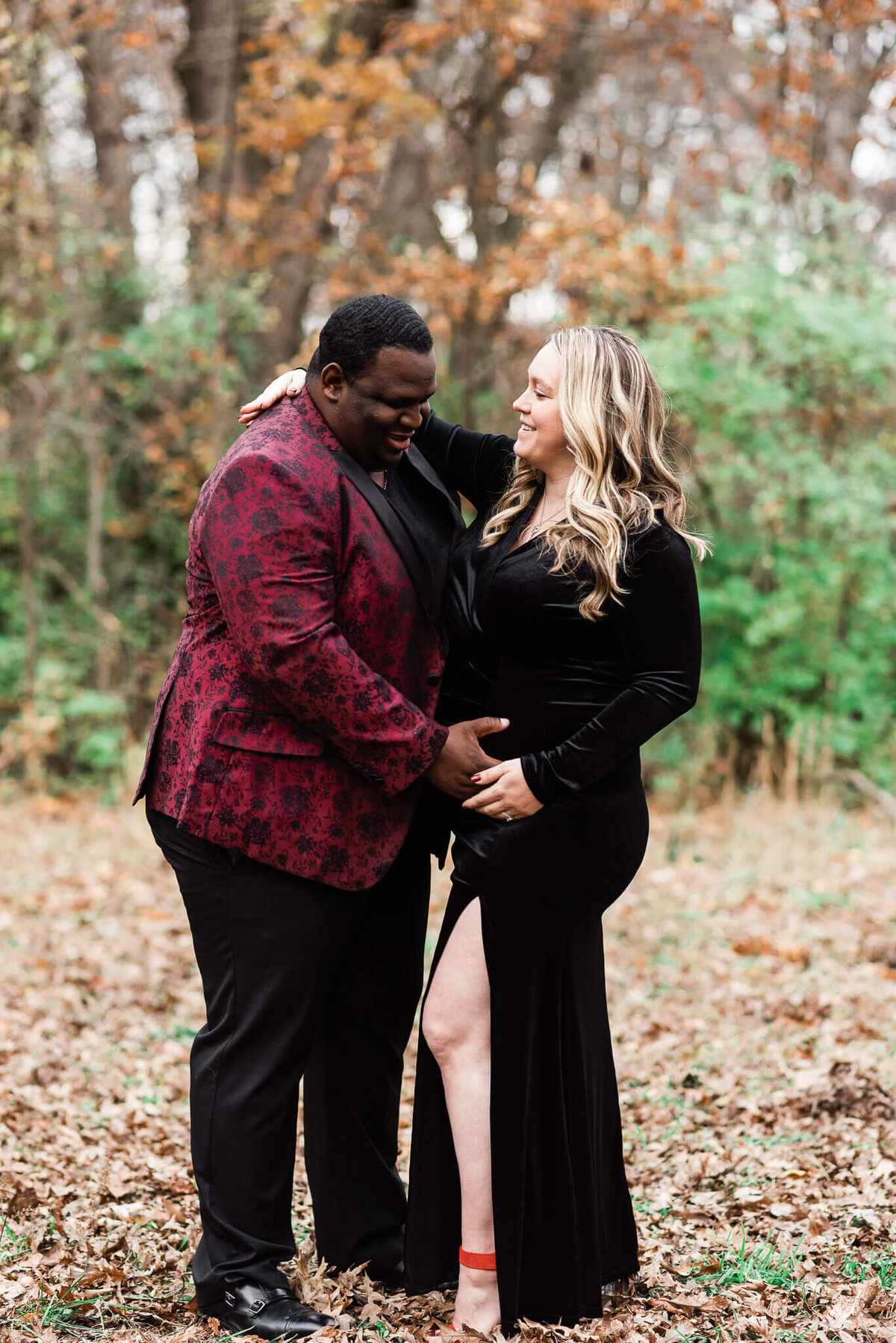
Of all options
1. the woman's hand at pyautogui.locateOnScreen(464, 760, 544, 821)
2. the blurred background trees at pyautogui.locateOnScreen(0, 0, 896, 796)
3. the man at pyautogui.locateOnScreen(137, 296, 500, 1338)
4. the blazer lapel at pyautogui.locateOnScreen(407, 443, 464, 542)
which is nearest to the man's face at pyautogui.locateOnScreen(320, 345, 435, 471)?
the man at pyautogui.locateOnScreen(137, 296, 500, 1338)

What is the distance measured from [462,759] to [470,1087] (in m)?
0.76

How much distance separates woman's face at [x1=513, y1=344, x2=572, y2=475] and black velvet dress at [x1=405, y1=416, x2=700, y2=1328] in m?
0.18

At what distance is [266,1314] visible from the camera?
2918 mm

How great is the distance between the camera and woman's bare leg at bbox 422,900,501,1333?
299 cm

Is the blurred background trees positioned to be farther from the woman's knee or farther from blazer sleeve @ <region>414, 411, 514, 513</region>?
the woman's knee

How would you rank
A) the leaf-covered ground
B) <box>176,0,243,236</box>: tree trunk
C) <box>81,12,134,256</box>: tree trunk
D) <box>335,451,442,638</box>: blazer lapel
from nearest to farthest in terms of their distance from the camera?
<box>335,451,442,638</box>: blazer lapel
the leaf-covered ground
<box>176,0,243,236</box>: tree trunk
<box>81,12,134,256</box>: tree trunk

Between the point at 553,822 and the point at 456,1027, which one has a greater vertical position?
the point at 553,822

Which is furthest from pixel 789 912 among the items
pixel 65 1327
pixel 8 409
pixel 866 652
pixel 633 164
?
pixel 633 164

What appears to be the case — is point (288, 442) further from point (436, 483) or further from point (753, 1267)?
point (753, 1267)

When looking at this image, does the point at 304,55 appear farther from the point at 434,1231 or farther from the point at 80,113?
the point at 434,1231

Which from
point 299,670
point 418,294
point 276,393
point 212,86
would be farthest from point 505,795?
point 212,86

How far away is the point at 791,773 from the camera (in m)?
9.11

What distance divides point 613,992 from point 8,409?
7.03m

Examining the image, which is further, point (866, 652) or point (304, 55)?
point (304, 55)
